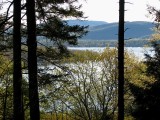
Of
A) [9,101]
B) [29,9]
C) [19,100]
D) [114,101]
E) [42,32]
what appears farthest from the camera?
[114,101]

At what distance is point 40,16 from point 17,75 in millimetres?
2731

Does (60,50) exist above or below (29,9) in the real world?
below

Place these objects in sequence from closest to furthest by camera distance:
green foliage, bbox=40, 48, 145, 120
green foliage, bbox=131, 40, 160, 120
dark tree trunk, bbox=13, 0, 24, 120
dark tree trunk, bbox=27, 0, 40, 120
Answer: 1. dark tree trunk, bbox=27, 0, 40, 120
2. dark tree trunk, bbox=13, 0, 24, 120
3. green foliage, bbox=131, 40, 160, 120
4. green foliage, bbox=40, 48, 145, 120

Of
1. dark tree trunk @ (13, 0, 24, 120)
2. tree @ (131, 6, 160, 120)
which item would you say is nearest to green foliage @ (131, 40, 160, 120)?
tree @ (131, 6, 160, 120)

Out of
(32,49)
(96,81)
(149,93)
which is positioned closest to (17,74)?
(32,49)

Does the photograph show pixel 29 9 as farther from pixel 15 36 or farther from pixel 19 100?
pixel 19 100

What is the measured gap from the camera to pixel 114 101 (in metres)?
34.3

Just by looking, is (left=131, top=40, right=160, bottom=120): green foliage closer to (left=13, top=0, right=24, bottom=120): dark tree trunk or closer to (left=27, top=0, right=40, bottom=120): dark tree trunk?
(left=13, top=0, right=24, bottom=120): dark tree trunk

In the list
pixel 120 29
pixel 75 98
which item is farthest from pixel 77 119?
pixel 120 29

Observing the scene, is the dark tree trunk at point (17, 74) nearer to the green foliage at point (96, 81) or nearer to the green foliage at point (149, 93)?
the green foliage at point (149, 93)

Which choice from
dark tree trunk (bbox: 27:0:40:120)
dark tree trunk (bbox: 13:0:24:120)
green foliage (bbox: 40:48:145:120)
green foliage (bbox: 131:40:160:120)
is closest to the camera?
dark tree trunk (bbox: 27:0:40:120)

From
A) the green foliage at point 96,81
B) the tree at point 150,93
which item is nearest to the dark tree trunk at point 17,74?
the tree at point 150,93

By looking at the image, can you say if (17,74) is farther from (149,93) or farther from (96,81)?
(96,81)

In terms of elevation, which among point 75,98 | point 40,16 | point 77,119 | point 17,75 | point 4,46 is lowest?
point 77,119
